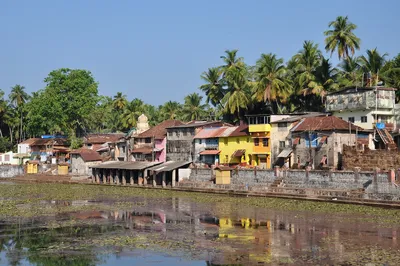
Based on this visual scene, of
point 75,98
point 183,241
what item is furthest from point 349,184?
point 75,98

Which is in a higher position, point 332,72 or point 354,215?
point 332,72

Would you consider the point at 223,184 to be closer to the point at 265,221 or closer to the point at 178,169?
the point at 178,169

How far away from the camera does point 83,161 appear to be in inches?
3194

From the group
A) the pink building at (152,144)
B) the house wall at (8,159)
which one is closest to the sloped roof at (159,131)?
the pink building at (152,144)

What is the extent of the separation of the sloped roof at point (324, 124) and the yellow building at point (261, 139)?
410 centimetres

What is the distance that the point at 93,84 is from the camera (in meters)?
96.8

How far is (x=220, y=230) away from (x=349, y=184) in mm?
17003

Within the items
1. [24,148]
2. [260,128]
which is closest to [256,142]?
[260,128]

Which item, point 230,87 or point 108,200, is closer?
A: point 108,200

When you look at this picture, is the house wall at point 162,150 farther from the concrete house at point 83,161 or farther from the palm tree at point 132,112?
the palm tree at point 132,112

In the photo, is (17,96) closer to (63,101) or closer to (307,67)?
(63,101)

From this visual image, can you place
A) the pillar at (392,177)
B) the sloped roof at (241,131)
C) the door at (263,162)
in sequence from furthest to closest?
the sloped roof at (241,131) < the door at (263,162) < the pillar at (392,177)

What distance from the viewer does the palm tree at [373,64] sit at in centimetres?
6156

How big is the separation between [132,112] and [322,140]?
182 feet
